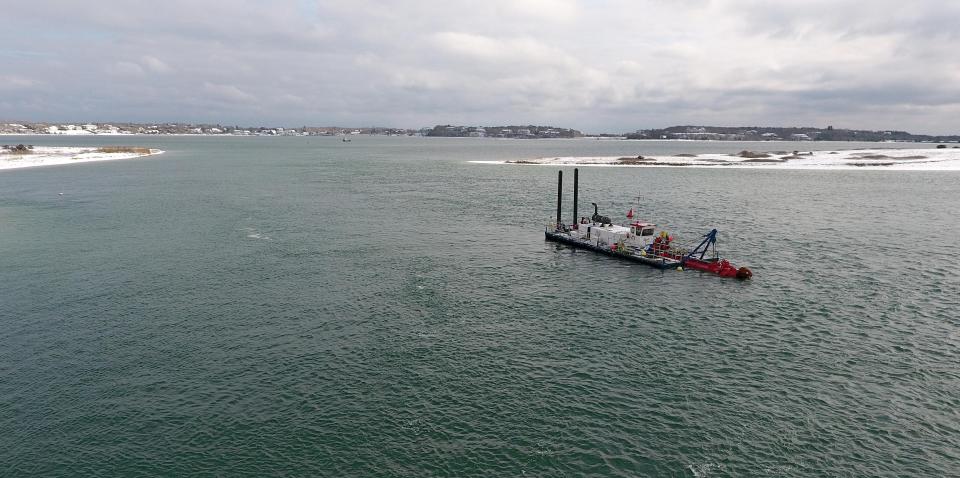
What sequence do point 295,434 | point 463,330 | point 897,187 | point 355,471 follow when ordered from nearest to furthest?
point 355,471, point 295,434, point 463,330, point 897,187

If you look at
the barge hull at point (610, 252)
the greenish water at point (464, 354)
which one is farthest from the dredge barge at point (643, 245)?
the greenish water at point (464, 354)

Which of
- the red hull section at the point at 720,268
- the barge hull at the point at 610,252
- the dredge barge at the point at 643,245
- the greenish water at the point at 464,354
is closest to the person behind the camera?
the greenish water at the point at 464,354

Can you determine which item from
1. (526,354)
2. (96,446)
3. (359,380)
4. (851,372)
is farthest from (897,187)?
Answer: (96,446)

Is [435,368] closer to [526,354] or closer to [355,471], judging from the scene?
[526,354]

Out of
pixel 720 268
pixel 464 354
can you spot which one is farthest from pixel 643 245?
pixel 464 354

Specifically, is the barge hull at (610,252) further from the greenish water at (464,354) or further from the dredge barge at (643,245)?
the greenish water at (464,354)

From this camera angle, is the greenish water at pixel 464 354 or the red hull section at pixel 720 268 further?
the red hull section at pixel 720 268
